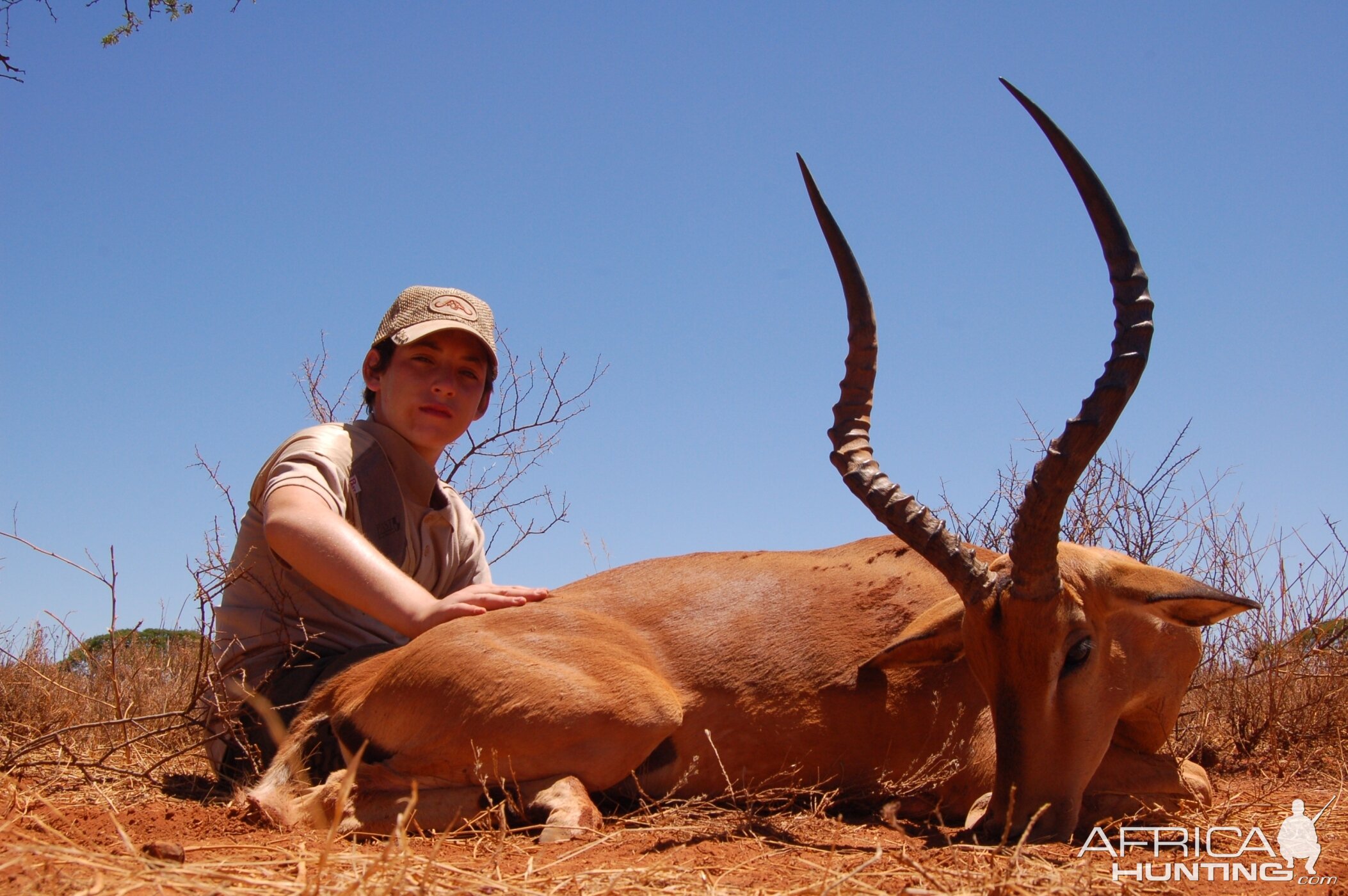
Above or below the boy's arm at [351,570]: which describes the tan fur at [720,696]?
below

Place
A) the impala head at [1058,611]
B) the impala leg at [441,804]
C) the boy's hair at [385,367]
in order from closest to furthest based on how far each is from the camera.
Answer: the impala leg at [441,804] < the impala head at [1058,611] < the boy's hair at [385,367]

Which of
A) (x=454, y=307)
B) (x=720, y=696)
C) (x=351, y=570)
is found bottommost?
(x=720, y=696)

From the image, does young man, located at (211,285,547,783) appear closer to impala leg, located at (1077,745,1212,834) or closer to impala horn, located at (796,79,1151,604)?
impala horn, located at (796,79,1151,604)

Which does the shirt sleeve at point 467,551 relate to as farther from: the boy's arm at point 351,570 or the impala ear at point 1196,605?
the impala ear at point 1196,605

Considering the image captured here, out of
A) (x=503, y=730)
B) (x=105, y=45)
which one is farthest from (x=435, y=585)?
(x=105, y=45)

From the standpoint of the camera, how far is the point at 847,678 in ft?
16.0

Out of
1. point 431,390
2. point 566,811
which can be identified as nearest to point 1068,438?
point 566,811

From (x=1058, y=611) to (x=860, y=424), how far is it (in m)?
1.13

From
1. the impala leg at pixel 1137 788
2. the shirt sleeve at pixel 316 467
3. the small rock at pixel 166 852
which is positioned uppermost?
→ the shirt sleeve at pixel 316 467

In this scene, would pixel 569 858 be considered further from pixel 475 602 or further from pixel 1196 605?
pixel 1196 605

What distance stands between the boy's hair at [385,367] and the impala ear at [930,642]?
245 centimetres

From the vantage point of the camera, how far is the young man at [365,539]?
14.0ft
